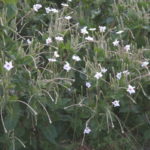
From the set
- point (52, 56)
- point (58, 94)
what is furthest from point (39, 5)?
point (58, 94)

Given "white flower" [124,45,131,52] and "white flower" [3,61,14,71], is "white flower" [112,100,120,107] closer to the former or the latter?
"white flower" [124,45,131,52]

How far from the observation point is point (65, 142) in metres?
2.97

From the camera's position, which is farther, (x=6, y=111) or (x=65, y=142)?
(x=65, y=142)

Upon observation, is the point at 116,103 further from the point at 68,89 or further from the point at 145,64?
the point at 145,64

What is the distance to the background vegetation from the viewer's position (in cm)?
269

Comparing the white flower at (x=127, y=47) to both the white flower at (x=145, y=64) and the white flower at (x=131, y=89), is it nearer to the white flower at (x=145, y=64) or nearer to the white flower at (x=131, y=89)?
the white flower at (x=145, y=64)

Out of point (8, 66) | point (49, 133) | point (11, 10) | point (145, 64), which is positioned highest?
point (11, 10)

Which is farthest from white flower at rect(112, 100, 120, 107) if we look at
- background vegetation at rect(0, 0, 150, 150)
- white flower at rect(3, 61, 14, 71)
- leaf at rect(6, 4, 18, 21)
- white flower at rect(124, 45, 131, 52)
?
leaf at rect(6, 4, 18, 21)

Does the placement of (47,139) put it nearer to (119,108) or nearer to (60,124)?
(60,124)

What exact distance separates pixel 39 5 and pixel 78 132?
1101 millimetres

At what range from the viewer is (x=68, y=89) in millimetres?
2898

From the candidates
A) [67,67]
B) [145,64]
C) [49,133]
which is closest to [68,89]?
[67,67]

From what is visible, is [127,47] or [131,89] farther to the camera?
[127,47]

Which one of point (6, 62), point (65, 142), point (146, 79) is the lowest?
point (65, 142)
